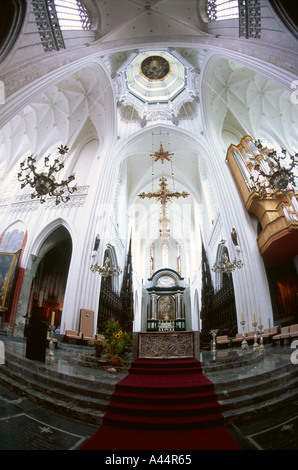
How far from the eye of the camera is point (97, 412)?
277cm

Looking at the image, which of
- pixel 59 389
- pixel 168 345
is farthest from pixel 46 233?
pixel 59 389

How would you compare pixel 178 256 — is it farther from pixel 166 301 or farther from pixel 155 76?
pixel 155 76

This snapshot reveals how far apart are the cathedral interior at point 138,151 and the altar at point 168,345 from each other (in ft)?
0.44

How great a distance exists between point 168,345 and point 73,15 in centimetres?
1281

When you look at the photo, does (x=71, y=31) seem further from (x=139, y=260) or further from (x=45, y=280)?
(x=139, y=260)

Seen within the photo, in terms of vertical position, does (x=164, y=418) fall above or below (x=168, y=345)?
below

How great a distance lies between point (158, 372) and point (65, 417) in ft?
6.67

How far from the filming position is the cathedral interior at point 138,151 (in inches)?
275

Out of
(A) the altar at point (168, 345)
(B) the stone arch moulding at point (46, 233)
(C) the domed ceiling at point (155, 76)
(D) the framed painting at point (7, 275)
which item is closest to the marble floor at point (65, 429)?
(A) the altar at point (168, 345)

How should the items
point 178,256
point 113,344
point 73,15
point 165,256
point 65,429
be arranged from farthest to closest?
point 165,256
point 178,256
point 73,15
point 113,344
point 65,429

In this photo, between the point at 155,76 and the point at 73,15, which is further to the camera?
the point at 155,76

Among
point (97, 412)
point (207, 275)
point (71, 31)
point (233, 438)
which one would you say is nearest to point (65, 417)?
point (97, 412)

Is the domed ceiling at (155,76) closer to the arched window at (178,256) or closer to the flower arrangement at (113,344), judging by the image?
the arched window at (178,256)

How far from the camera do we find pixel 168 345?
527 centimetres
